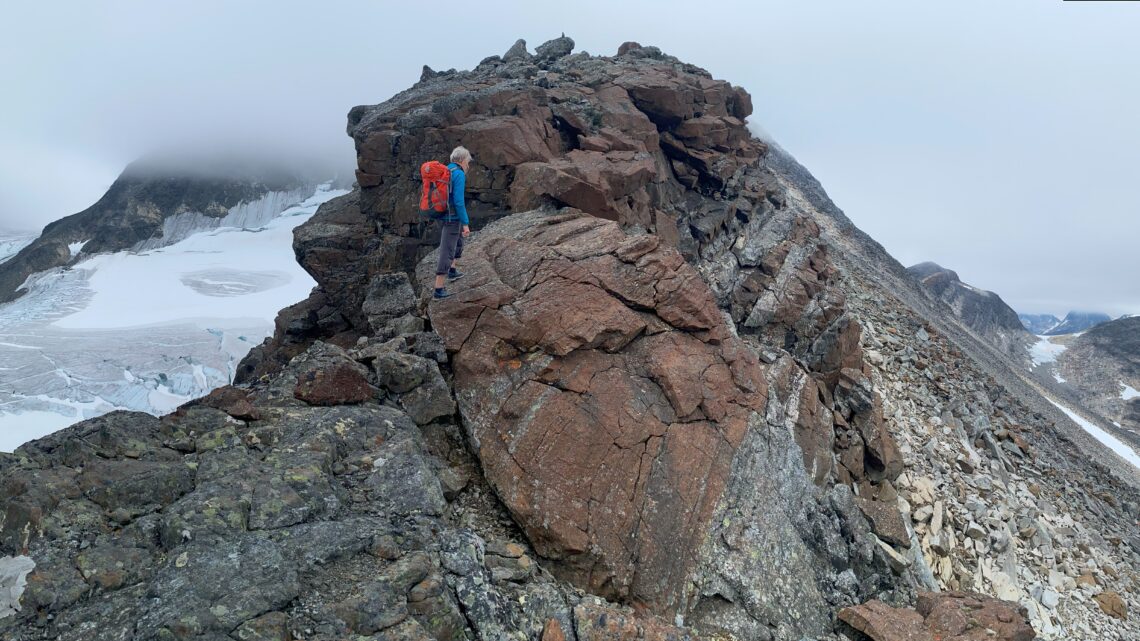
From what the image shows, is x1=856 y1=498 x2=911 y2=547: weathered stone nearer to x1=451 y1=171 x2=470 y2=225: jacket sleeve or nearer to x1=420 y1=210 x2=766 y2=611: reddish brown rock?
x1=420 y1=210 x2=766 y2=611: reddish brown rock

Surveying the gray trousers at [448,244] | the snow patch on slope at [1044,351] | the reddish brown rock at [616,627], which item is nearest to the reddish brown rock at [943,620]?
the reddish brown rock at [616,627]

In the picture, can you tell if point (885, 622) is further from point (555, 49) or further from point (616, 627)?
point (555, 49)

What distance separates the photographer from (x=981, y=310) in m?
92.6

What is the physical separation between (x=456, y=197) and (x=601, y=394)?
436 centimetres

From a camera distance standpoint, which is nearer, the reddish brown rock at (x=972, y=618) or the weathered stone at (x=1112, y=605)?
the reddish brown rock at (x=972, y=618)

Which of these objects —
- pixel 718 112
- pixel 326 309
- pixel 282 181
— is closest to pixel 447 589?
pixel 326 309

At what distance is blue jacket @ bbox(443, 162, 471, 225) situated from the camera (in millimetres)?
9586

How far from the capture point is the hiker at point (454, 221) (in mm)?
9617

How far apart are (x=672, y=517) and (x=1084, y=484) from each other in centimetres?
1794

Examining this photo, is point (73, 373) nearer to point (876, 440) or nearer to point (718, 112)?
point (718, 112)

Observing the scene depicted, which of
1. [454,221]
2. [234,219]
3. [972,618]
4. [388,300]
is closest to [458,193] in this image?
[454,221]

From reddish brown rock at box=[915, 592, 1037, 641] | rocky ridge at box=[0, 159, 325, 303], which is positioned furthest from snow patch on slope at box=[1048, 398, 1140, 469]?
rocky ridge at box=[0, 159, 325, 303]

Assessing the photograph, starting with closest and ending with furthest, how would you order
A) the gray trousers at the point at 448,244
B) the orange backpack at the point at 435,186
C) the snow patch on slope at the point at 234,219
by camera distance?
the orange backpack at the point at 435,186 → the gray trousers at the point at 448,244 → the snow patch on slope at the point at 234,219

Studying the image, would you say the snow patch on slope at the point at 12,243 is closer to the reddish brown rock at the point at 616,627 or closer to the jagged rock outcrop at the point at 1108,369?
the reddish brown rock at the point at 616,627
